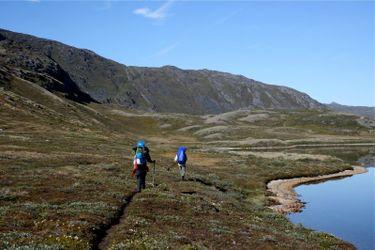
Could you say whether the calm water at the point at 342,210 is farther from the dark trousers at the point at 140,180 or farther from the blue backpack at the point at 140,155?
the blue backpack at the point at 140,155

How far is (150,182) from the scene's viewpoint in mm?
37938

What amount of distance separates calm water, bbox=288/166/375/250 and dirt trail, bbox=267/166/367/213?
1.02 m

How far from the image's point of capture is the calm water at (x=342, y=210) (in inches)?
1358

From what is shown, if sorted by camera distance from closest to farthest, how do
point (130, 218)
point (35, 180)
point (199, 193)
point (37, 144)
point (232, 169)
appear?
point (130, 218) < point (35, 180) < point (199, 193) < point (37, 144) < point (232, 169)

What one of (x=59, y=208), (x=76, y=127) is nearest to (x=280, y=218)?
(x=59, y=208)

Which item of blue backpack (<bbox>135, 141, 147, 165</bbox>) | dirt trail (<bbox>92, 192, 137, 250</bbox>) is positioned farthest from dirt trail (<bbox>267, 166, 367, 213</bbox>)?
dirt trail (<bbox>92, 192, 137, 250</bbox>)

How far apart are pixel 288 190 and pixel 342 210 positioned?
11601mm

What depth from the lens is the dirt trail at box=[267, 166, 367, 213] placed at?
4367cm

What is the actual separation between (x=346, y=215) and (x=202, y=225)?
23.3 meters

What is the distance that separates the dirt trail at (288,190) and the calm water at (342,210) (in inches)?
40.1

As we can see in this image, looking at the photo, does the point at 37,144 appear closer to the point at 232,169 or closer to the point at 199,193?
the point at 232,169

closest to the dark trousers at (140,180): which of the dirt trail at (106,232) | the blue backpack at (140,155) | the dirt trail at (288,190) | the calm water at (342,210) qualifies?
the blue backpack at (140,155)

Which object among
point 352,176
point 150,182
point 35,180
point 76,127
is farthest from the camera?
point 76,127

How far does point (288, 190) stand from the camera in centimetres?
5612
